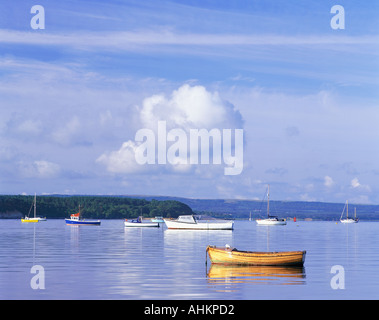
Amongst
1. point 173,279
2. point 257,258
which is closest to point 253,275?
point 257,258

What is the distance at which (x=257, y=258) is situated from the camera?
69.6 meters

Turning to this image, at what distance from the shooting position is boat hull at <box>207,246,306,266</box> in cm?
6956

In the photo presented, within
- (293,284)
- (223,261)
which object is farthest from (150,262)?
(293,284)

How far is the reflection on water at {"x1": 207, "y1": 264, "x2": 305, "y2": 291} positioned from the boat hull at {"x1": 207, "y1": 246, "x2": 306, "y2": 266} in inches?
26.9

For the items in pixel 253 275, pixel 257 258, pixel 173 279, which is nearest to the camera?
pixel 173 279

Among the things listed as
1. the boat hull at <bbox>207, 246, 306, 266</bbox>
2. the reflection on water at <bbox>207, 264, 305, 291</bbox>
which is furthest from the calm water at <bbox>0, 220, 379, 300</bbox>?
the boat hull at <bbox>207, 246, 306, 266</bbox>

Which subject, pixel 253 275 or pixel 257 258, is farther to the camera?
pixel 257 258

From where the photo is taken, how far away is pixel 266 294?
162 ft

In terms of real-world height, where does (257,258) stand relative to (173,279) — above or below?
above

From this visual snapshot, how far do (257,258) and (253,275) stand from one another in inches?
283

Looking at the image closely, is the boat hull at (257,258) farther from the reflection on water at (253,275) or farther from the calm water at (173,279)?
the calm water at (173,279)

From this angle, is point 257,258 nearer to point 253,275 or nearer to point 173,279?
point 253,275

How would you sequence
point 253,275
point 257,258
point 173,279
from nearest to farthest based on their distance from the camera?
1. point 173,279
2. point 253,275
3. point 257,258
